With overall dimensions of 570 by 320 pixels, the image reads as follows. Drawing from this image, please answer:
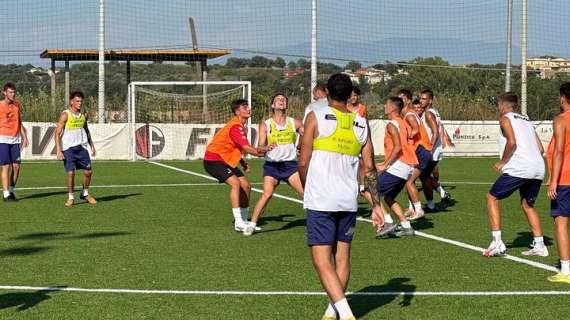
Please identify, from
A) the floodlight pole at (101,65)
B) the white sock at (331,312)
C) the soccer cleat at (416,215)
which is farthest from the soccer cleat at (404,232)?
the floodlight pole at (101,65)

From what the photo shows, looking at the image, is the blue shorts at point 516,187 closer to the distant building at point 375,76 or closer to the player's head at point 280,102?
the player's head at point 280,102

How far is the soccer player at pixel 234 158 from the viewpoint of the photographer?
1318 cm

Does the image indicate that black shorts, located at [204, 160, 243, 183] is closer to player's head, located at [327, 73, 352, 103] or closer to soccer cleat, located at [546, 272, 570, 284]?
soccer cleat, located at [546, 272, 570, 284]

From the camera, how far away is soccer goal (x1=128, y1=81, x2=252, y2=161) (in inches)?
1265

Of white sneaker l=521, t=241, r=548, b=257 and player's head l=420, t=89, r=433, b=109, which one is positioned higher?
player's head l=420, t=89, r=433, b=109

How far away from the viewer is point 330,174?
23.4 feet

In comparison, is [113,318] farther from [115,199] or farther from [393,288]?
[115,199]

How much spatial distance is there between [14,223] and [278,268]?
572 cm

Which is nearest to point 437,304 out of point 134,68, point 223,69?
point 134,68

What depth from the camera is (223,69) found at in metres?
88.5

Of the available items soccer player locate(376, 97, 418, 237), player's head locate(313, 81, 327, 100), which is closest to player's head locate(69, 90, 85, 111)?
player's head locate(313, 81, 327, 100)

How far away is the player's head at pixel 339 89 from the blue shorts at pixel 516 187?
13.1ft

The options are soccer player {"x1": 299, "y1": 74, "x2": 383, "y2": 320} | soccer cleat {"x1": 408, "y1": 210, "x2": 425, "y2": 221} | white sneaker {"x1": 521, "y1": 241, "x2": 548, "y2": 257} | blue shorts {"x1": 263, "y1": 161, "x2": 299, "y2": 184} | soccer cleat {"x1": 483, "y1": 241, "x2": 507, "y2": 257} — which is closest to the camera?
soccer player {"x1": 299, "y1": 74, "x2": 383, "y2": 320}

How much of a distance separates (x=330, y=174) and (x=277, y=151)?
5.88 m
